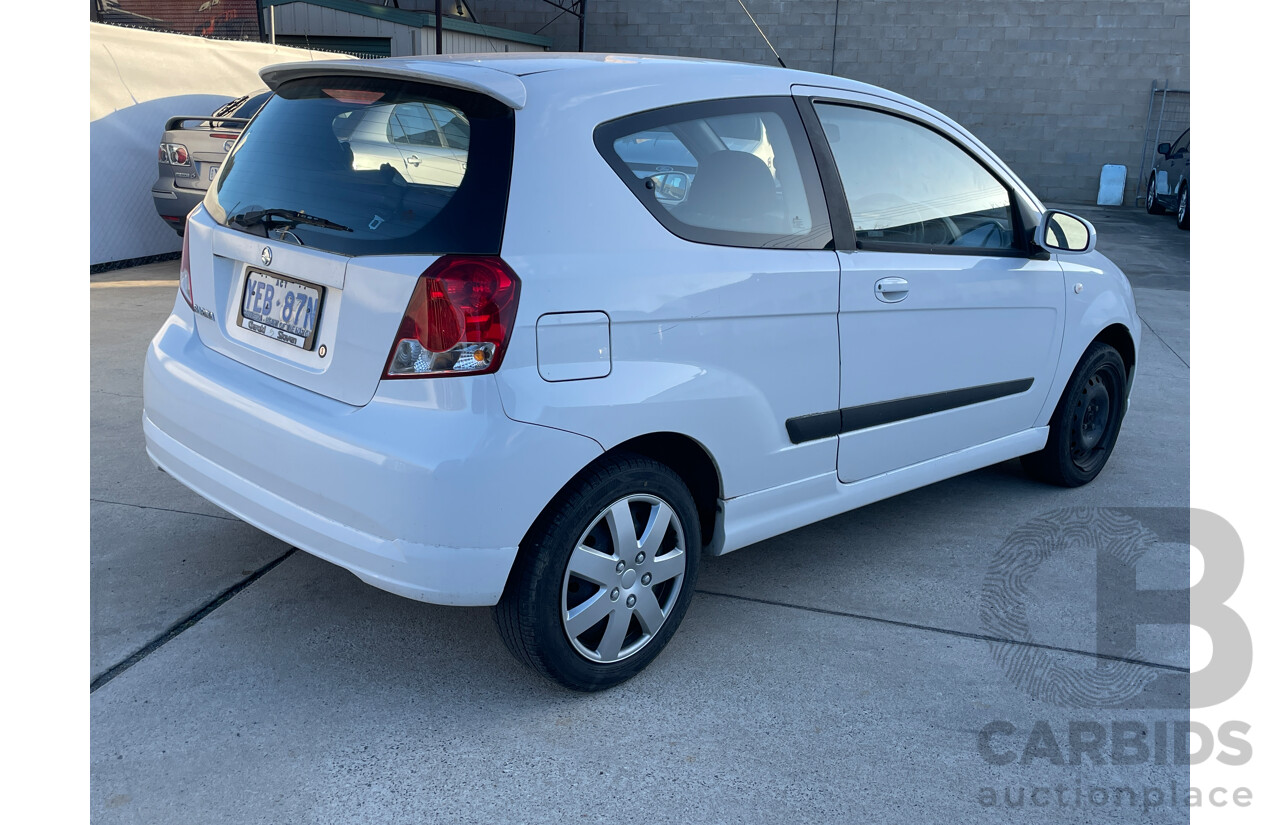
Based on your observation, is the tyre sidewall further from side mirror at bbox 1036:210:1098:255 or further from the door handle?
the door handle

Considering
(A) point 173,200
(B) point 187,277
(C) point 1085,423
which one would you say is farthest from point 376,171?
(A) point 173,200

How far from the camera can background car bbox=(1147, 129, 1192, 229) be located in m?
15.9

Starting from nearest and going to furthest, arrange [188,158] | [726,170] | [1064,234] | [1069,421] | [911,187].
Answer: [726,170] → [911,187] → [1064,234] → [1069,421] → [188,158]

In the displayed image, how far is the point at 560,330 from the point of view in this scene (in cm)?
242

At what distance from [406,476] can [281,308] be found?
2.19 ft

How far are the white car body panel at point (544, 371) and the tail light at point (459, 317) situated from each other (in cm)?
3

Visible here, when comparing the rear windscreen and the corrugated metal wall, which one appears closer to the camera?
the rear windscreen

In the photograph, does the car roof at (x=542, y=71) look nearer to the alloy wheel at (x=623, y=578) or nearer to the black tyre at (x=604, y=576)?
the black tyre at (x=604, y=576)

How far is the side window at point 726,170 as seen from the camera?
2678 mm

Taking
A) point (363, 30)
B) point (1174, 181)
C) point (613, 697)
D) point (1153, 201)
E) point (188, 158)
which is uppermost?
point (363, 30)

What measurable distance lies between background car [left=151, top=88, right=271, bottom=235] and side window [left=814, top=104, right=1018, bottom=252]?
619 centimetres

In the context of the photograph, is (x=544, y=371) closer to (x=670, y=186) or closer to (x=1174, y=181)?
(x=670, y=186)

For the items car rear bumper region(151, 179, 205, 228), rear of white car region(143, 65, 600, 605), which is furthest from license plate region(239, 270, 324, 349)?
car rear bumper region(151, 179, 205, 228)

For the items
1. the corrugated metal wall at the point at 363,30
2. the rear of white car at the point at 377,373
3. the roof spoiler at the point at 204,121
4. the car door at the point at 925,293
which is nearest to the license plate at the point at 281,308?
the rear of white car at the point at 377,373
